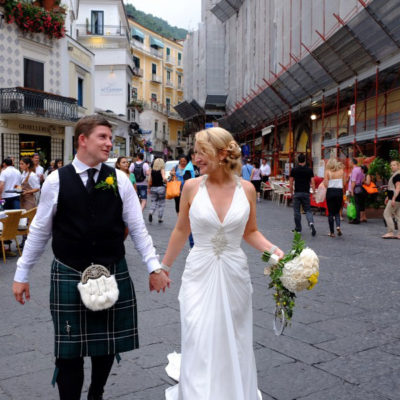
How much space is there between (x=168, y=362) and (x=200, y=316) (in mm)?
1176

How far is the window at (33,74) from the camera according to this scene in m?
24.5

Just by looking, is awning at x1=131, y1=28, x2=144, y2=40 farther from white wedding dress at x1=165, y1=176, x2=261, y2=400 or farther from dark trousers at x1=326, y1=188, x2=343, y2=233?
white wedding dress at x1=165, y1=176, x2=261, y2=400

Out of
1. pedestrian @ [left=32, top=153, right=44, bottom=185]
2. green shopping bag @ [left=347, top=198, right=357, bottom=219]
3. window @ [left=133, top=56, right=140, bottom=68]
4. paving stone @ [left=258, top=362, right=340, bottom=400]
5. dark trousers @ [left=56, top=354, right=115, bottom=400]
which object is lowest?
paving stone @ [left=258, top=362, right=340, bottom=400]

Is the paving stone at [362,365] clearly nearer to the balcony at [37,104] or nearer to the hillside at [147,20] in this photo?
the balcony at [37,104]

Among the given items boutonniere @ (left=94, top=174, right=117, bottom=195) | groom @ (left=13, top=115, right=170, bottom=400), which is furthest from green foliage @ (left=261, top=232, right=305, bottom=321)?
boutonniere @ (left=94, top=174, right=117, bottom=195)

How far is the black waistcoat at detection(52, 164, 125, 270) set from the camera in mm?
2771

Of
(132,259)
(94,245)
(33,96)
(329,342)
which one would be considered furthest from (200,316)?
(33,96)

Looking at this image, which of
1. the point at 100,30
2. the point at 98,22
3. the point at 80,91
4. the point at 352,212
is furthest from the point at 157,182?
the point at 98,22

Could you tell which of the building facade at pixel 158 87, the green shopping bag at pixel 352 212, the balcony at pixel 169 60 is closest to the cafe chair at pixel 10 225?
the green shopping bag at pixel 352 212

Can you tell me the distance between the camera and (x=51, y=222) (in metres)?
2.88

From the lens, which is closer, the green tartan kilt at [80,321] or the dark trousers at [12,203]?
the green tartan kilt at [80,321]

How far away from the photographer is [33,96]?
78.3 ft

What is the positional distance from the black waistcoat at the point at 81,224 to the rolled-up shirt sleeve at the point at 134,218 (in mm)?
123

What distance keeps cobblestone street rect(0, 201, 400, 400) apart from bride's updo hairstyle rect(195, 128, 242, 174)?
1548mm
